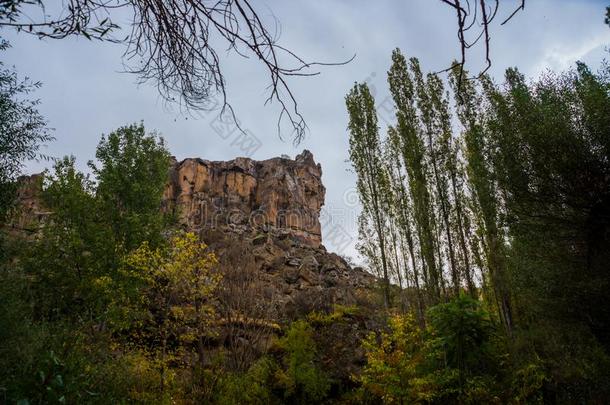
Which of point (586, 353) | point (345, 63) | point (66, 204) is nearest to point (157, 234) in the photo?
point (66, 204)

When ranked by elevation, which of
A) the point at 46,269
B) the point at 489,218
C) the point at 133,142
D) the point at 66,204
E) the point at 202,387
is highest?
the point at 133,142

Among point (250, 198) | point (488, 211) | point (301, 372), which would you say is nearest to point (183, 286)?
point (301, 372)

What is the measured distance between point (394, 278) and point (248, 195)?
35751mm

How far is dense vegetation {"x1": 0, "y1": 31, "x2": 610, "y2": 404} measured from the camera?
8.96 meters

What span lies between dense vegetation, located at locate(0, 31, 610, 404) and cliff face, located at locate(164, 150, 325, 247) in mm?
27797

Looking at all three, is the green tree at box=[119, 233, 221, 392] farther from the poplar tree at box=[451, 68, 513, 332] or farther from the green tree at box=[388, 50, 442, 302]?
the poplar tree at box=[451, 68, 513, 332]

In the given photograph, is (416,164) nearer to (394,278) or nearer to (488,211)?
(488,211)

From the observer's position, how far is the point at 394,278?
642 inches

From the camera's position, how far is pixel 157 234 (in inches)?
641

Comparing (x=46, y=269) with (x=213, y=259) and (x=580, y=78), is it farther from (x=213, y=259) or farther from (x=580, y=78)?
(x=580, y=78)

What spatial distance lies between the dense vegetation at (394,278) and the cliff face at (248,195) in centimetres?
2780

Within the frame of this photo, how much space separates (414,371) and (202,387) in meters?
5.72

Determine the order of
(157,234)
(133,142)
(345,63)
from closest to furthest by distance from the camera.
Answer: (345,63) < (157,234) < (133,142)

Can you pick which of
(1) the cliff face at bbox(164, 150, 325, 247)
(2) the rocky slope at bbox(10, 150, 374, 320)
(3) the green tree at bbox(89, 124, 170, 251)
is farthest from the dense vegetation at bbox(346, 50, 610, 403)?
(1) the cliff face at bbox(164, 150, 325, 247)
